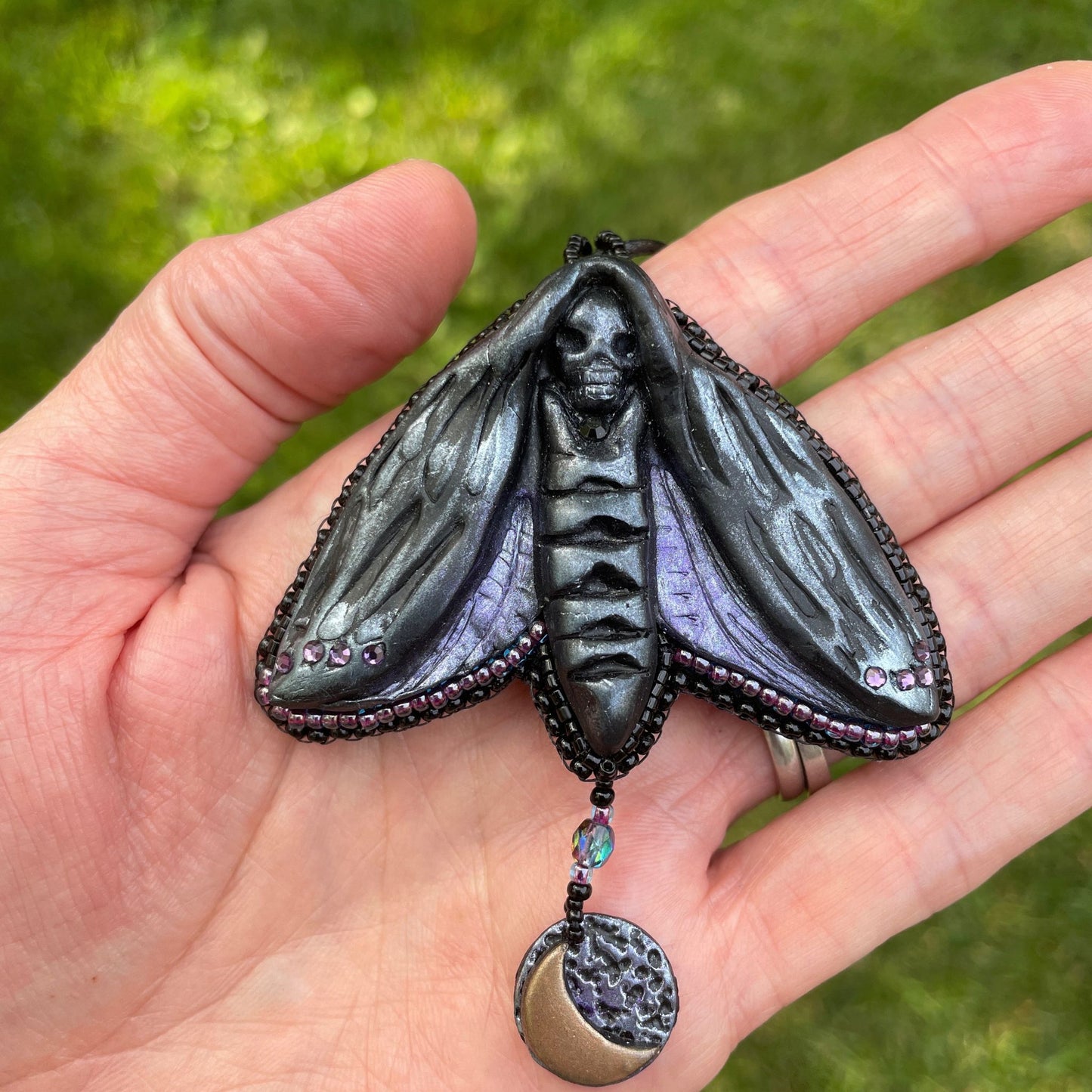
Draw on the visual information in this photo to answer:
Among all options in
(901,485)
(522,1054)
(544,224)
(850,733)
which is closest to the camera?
(850,733)

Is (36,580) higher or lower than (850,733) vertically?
higher

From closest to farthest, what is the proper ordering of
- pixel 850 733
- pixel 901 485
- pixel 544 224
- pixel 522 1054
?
pixel 850 733, pixel 522 1054, pixel 901 485, pixel 544 224

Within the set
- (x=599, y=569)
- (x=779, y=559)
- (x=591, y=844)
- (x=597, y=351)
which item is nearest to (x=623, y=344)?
(x=597, y=351)

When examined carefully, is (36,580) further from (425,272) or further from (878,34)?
(878,34)

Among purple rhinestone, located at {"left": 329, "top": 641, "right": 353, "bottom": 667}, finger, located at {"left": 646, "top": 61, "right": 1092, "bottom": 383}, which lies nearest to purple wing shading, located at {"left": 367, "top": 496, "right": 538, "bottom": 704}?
purple rhinestone, located at {"left": 329, "top": 641, "right": 353, "bottom": 667}

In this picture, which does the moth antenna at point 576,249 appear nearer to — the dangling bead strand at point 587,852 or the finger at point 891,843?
the dangling bead strand at point 587,852

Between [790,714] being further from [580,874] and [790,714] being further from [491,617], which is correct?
[491,617]

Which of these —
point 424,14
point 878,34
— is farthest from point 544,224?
point 878,34
